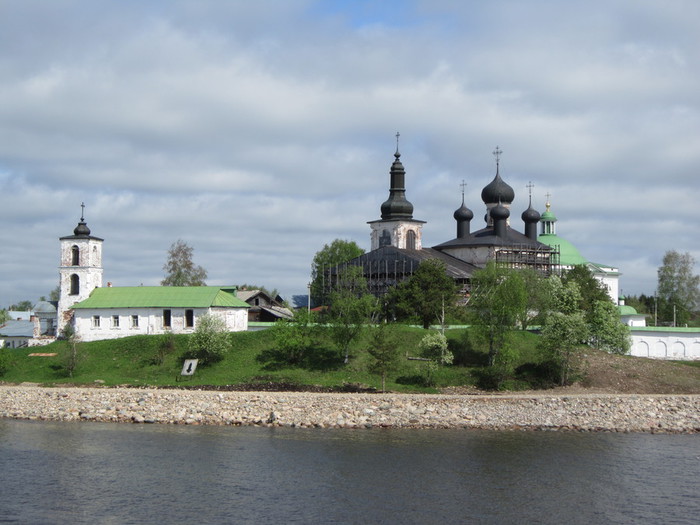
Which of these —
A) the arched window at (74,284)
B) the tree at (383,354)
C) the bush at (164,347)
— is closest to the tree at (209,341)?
the bush at (164,347)

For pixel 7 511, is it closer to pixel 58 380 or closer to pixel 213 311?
pixel 58 380

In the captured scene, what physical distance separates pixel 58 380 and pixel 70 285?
38.8ft

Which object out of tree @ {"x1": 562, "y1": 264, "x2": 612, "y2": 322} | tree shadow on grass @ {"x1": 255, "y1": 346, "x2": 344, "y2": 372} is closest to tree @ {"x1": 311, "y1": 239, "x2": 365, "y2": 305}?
tree @ {"x1": 562, "y1": 264, "x2": 612, "y2": 322}

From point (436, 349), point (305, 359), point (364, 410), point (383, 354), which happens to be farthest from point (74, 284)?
point (364, 410)

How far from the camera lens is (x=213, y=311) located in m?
57.9

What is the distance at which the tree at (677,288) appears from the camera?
292 ft

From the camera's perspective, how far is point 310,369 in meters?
50.2

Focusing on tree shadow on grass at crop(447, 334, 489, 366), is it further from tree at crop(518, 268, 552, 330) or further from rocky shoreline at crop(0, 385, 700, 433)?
tree at crop(518, 268, 552, 330)

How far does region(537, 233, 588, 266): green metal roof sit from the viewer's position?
8506cm

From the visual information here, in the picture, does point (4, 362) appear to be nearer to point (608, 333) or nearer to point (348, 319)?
point (348, 319)

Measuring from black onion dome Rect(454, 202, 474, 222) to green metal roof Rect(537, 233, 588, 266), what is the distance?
8157 mm

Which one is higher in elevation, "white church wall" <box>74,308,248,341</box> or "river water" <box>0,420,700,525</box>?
"white church wall" <box>74,308,248,341</box>

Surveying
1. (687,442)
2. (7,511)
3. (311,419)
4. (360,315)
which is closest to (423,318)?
(360,315)

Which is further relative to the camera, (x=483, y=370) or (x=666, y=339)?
(x=666, y=339)
